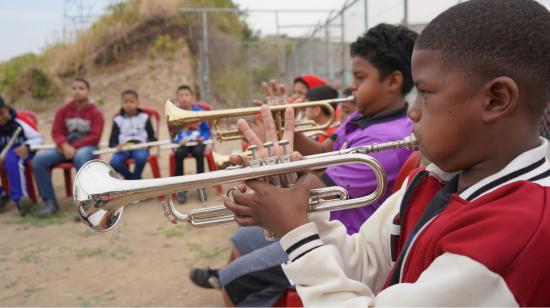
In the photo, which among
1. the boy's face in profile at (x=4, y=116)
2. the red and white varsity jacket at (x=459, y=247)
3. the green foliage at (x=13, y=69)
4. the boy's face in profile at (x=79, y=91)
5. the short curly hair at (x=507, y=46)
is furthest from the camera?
the green foliage at (x=13, y=69)

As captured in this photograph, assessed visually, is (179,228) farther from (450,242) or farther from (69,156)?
(450,242)

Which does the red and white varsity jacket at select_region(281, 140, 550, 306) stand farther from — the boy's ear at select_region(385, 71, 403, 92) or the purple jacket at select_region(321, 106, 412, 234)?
the boy's ear at select_region(385, 71, 403, 92)

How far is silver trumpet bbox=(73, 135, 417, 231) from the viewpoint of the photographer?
127 cm

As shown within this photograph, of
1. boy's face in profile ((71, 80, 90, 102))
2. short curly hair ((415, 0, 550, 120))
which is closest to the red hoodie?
boy's face in profile ((71, 80, 90, 102))

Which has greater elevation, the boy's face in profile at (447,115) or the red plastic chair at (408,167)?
the boy's face in profile at (447,115)

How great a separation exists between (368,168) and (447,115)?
88 cm

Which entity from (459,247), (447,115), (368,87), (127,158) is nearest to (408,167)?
(368,87)

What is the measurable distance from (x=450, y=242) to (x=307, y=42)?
11.4 meters

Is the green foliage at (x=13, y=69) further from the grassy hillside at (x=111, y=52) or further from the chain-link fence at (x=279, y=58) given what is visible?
the chain-link fence at (x=279, y=58)

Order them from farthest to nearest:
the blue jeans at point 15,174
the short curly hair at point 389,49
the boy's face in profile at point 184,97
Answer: the boy's face in profile at point 184,97, the blue jeans at point 15,174, the short curly hair at point 389,49

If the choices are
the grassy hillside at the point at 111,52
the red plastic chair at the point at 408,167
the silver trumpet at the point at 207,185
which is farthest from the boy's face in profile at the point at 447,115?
the grassy hillside at the point at 111,52

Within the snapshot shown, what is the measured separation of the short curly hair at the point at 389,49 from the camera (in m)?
2.11

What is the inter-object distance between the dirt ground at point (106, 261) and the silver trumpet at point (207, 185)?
1.60 metres

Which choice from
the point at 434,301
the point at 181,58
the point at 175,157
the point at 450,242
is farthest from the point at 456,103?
the point at 181,58
